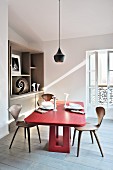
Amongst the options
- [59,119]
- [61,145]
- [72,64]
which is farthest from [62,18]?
[61,145]

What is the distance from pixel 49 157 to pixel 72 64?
3.12m

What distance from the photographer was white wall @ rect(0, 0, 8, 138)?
11.0 ft

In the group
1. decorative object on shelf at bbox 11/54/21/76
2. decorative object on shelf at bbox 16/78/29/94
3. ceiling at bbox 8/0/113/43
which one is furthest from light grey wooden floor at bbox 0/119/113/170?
ceiling at bbox 8/0/113/43

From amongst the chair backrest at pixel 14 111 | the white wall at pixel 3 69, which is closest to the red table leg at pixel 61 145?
the chair backrest at pixel 14 111

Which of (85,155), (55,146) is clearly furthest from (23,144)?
(85,155)

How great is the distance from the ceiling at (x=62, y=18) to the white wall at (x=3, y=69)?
392 mm

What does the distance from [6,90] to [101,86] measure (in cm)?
353

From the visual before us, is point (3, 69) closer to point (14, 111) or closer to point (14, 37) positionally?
point (14, 111)

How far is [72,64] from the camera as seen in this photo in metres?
5.01

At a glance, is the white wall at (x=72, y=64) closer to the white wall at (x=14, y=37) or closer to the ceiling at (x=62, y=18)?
the ceiling at (x=62, y=18)

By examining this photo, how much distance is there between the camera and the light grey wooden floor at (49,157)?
229cm

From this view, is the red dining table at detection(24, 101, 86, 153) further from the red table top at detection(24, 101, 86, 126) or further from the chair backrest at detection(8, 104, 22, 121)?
the chair backrest at detection(8, 104, 22, 121)

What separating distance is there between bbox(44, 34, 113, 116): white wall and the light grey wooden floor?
2.04m

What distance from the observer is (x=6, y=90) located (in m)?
3.50
